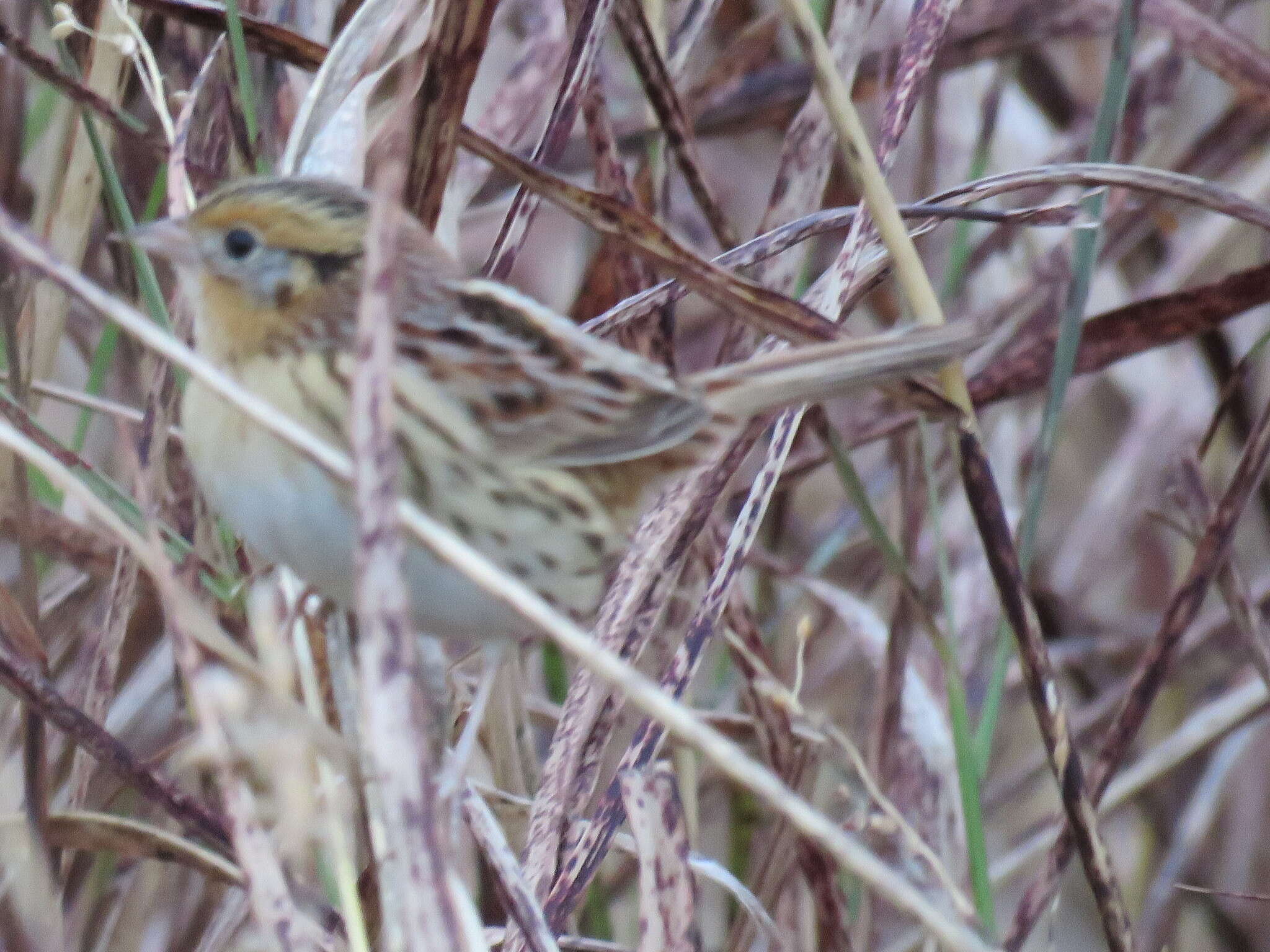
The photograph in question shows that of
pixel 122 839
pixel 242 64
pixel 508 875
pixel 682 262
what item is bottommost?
pixel 122 839

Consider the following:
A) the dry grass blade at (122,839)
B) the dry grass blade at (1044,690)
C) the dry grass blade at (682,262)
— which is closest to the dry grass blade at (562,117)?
the dry grass blade at (682,262)

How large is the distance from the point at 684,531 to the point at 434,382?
0.32m

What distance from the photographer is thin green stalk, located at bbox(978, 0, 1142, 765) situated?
4.68ft

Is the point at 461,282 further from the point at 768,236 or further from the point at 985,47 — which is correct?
the point at 985,47

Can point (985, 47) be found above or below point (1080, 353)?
above

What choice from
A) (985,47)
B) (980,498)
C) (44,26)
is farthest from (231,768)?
(985,47)

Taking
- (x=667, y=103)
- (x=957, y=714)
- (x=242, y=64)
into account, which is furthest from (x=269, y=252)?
(x=957, y=714)

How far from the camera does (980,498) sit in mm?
1354

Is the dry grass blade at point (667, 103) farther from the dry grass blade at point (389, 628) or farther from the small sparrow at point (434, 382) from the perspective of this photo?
the dry grass blade at point (389, 628)

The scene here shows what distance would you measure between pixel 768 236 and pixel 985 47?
1.06 meters

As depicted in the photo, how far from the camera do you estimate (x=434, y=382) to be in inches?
49.1

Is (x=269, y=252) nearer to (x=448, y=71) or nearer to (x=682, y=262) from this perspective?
(x=448, y=71)

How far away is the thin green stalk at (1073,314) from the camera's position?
1.43 metres

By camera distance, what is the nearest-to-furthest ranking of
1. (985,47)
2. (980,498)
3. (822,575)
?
1. (980,498)
2. (985,47)
3. (822,575)
